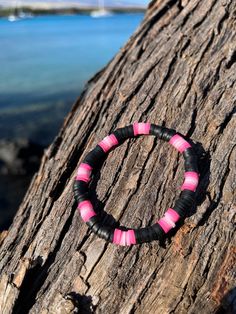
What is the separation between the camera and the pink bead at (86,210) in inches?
113

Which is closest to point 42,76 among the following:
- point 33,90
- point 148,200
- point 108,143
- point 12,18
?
point 33,90

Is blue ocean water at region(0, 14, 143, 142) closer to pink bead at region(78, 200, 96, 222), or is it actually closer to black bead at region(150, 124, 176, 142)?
black bead at region(150, 124, 176, 142)

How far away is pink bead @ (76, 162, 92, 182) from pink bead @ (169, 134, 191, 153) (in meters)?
0.75

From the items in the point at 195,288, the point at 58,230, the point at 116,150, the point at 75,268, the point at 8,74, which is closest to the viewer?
the point at 195,288

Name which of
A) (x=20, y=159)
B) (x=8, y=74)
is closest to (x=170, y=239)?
(x=20, y=159)

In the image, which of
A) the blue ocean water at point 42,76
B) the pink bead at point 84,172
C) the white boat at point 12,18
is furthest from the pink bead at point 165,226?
the white boat at point 12,18

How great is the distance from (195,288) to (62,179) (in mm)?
1563

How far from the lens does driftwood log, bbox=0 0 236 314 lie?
2.66 metres

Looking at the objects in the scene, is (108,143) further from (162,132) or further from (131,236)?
(131,236)

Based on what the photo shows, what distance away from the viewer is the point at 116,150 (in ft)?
10.8

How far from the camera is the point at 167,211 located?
2752mm

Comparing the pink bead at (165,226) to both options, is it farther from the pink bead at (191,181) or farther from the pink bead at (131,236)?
the pink bead at (191,181)

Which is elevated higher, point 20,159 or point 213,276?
point 20,159

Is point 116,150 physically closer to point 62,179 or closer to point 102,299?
point 62,179
